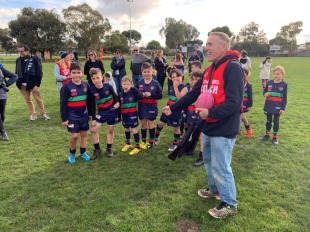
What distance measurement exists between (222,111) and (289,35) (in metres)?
120

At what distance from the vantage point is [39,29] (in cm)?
5878

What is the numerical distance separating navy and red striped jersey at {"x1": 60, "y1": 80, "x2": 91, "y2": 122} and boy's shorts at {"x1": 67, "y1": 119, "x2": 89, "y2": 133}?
7 cm

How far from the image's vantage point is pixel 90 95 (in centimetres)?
502

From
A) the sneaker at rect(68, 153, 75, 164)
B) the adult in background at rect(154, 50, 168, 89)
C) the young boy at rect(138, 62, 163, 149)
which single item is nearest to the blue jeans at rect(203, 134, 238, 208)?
the young boy at rect(138, 62, 163, 149)

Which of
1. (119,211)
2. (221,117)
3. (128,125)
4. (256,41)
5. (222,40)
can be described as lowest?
(119,211)

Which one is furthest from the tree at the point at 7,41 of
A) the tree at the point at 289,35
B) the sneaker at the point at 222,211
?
the tree at the point at 289,35

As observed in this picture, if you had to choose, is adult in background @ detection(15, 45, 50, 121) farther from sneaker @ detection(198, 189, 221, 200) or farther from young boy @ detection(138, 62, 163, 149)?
sneaker @ detection(198, 189, 221, 200)

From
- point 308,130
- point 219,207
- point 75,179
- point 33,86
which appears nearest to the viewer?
point 219,207

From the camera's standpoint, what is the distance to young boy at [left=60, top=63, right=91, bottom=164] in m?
4.67

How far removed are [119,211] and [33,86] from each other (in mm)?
5741

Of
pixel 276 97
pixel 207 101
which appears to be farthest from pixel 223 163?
pixel 276 97

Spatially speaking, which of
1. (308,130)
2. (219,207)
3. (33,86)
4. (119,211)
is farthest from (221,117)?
(33,86)

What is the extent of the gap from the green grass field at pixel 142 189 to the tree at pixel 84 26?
58162 millimetres

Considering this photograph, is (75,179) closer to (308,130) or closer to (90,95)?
(90,95)
